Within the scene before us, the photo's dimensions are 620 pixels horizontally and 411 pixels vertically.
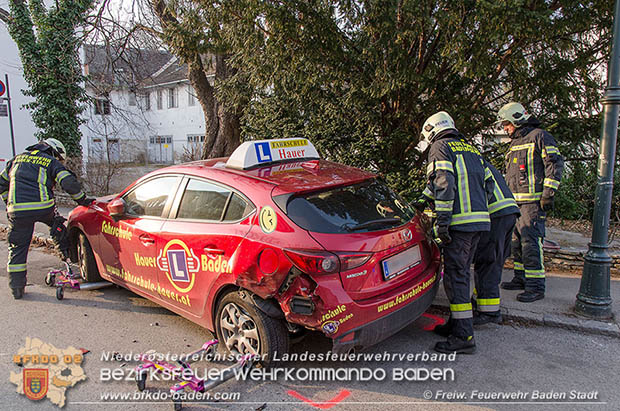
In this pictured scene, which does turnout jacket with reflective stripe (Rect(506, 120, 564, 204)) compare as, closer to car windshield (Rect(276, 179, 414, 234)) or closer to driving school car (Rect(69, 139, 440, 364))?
driving school car (Rect(69, 139, 440, 364))

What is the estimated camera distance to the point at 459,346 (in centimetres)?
366

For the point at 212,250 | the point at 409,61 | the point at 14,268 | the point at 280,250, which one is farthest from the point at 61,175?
the point at 409,61

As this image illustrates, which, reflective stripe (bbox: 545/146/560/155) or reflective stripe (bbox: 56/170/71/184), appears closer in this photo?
reflective stripe (bbox: 545/146/560/155)

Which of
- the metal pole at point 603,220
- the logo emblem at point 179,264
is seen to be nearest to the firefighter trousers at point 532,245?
the metal pole at point 603,220

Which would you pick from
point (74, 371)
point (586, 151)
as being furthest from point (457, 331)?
point (586, 151)

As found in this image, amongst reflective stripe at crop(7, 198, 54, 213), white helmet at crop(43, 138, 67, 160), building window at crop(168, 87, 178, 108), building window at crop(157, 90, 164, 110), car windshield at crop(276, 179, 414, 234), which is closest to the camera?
car windshield at crop(276, 179, 414, 234)

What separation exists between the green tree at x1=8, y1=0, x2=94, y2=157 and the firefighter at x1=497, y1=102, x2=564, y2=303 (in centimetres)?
1119

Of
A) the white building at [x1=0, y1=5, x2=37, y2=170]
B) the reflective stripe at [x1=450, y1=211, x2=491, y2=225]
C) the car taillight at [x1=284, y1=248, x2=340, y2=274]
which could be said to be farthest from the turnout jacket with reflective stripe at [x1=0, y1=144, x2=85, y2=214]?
the white building at [x1=0, y1=5, x2=37, y2=170]

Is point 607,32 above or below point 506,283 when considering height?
above

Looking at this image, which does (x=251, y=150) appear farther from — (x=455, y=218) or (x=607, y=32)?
(x=607, y=32)

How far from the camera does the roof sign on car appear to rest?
3836 mm

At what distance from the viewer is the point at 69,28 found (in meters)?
11.5

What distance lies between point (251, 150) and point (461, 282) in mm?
2181

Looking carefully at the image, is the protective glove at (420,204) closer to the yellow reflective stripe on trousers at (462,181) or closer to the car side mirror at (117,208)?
the yellow reflective stripe on trousers at (462,181)
